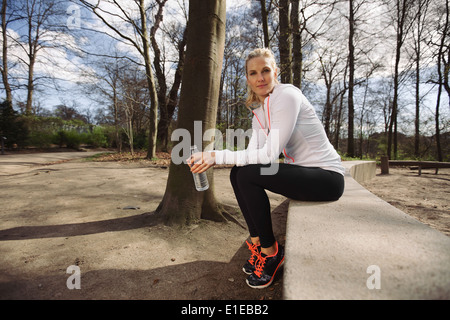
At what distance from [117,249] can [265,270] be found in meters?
1.33

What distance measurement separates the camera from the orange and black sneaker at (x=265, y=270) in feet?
Answer: 5.49

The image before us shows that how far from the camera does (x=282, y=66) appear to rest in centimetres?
738

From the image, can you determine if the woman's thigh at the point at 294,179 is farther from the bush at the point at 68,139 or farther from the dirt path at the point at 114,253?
the bush at the point at 68,139

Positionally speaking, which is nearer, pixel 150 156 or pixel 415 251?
pixel 415 251

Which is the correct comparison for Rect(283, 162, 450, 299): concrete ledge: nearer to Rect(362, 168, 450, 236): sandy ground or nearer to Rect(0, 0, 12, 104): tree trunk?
Rect(362, 168, 450, 236): sandy ground

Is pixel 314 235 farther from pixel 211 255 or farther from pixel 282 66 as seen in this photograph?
pixel 282 66

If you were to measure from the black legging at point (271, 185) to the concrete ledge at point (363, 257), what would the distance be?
0.20m

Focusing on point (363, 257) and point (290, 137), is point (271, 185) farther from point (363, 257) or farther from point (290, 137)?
point (363, 257)

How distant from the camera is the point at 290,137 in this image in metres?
1.78

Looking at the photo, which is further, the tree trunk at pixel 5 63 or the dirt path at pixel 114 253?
the tree trunk at pixel 5 63

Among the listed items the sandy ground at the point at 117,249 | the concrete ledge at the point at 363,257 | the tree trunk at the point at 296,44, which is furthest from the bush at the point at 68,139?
the concrete ledge at the point at 363,257

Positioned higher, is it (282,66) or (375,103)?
(375,103)
